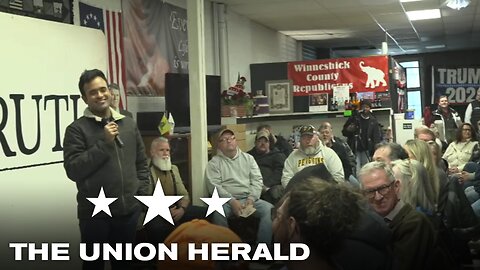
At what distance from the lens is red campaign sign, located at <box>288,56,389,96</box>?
517 cm

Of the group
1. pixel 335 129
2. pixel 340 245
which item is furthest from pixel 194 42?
pixel 335 129

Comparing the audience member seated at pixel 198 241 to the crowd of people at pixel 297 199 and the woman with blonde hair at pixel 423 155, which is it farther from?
the woman with blonde hair at pixel 423 155

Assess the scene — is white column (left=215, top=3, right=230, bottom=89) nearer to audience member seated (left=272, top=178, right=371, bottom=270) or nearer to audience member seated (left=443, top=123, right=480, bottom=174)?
audience member seated (left=443, top=123, right=480, bottom=174)

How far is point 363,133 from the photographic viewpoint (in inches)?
186

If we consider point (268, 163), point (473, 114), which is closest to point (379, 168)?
point (268, 163)

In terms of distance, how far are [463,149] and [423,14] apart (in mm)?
2319

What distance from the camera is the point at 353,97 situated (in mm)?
5238

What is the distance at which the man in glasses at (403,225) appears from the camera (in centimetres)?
140

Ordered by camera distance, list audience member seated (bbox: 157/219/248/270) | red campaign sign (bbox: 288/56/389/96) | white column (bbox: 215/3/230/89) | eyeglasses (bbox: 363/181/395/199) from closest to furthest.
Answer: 1. audience member seated (bbox: 157/219/248/270)
2. eyeglasses (bbox: 363/181/395/199)
3. white column (bbox: 215/3/230/89)
4. red campaign sign (bbox: 288/56/389/96)

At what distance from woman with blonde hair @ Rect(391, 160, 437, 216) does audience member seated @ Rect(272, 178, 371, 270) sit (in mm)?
813

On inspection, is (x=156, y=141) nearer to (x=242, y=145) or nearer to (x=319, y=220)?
(x=242, y=145)

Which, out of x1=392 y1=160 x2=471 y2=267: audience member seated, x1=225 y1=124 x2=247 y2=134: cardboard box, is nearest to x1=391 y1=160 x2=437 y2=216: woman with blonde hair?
x1=392 y1=160 x2=471 y2=267: audience member seated

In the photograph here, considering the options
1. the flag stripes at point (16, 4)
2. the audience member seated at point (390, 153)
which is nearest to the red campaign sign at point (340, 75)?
the audience member seated at point (390, 153)

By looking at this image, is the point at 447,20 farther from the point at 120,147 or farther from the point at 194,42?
the point at 120,147
